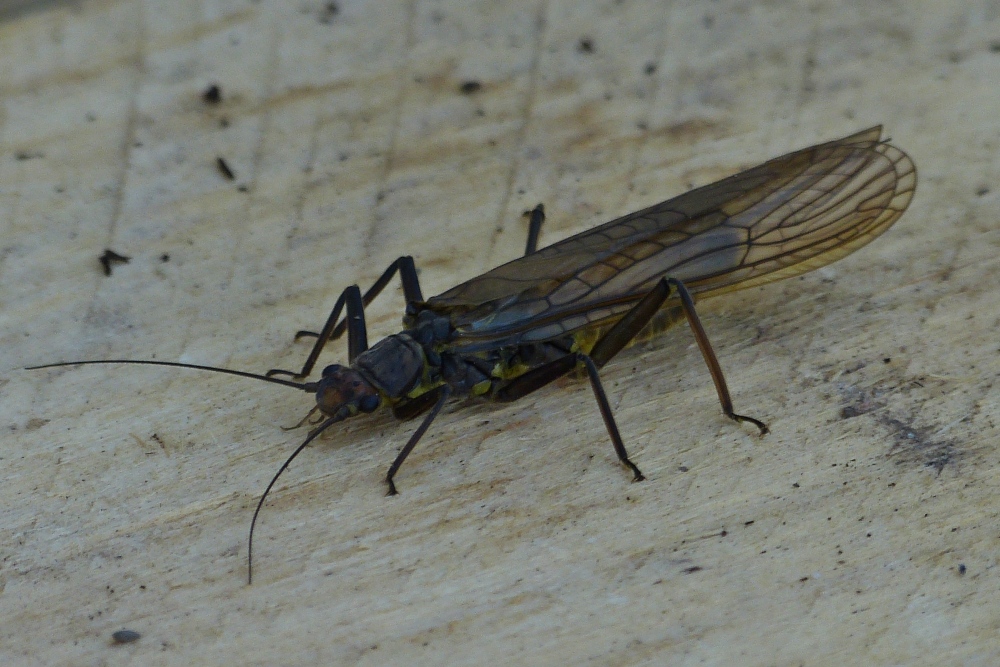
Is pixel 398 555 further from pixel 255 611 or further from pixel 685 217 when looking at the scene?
pixel 685 217

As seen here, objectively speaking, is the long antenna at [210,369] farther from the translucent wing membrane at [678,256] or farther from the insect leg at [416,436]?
the translucent wing membrane at [678,256]

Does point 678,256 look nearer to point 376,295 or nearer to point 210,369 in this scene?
point 376,295

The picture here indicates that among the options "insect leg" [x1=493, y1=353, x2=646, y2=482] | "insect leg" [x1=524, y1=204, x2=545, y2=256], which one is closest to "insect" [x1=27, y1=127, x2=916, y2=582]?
"insect leg" [x1=493, y1=353, x2=646, y2=482]

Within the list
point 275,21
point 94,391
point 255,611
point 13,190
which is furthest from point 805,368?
point 13,190

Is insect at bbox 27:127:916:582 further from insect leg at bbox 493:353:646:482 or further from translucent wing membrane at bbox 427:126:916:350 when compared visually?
insect leg at bbox 493:353:646:482

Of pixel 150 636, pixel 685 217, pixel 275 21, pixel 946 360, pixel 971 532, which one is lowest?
pixel 971 532

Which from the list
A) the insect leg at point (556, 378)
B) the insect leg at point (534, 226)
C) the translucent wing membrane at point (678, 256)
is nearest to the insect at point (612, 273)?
the translucent wing membrane at point (678, 256)
